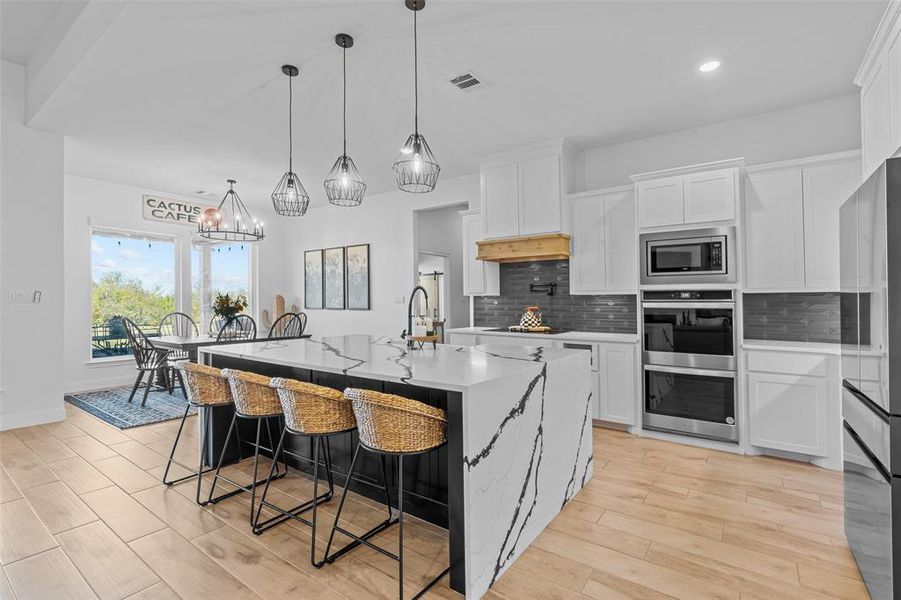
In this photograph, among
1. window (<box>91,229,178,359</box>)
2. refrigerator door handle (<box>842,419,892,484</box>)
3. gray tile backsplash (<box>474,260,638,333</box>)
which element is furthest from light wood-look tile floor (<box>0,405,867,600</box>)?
window (<box>91,229,178,359</box>)

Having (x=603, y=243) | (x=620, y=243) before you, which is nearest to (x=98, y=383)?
(x=603, y=243)

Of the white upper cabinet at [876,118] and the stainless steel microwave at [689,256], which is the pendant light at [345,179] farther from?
the white upper cabinet at [876,118]

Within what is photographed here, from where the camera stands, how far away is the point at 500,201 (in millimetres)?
5031

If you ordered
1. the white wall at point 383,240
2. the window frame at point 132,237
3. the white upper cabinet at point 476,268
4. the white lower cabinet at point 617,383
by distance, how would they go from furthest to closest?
the white wall at point 383,240 < the window frame at point 132,237 < the white upper cabinet at point 476,268 < the white lower cabinet at point 617,383

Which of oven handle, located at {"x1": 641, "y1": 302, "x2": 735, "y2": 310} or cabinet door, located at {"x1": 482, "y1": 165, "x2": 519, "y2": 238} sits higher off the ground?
cabinet door, located at {"x1": 482, "y1": 165, "x2": 519, "y2": 238}

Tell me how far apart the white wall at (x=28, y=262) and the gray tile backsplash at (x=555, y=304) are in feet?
14.7

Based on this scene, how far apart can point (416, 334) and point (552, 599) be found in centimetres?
154

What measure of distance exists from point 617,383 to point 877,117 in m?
2.58

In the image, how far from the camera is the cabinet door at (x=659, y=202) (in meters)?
3.91

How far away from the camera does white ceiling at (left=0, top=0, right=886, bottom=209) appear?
8.50 ft

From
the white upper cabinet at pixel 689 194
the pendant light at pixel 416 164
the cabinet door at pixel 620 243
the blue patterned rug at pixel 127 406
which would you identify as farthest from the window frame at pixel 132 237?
the white upper cabinet at pixel 689 194

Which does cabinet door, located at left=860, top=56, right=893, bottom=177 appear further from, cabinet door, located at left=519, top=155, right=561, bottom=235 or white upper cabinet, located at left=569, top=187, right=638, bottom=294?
cabinet door, located at left=519, top=155, right=561, bottom=235

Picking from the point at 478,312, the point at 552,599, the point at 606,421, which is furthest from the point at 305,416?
the point at 478,312

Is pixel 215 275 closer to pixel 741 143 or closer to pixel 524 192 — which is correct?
pixel 524 192
